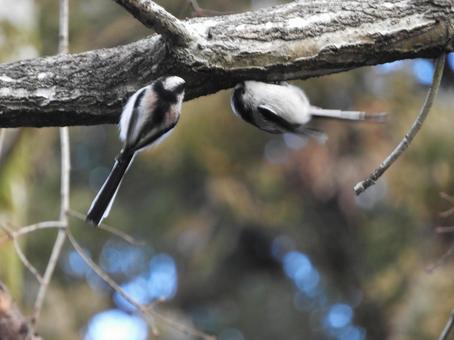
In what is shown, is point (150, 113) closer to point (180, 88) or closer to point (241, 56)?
point (180, 88)

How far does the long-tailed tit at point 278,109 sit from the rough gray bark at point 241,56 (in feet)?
0.15

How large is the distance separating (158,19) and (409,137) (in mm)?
824

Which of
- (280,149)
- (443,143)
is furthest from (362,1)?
(280,149)

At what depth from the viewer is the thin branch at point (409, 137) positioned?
2656 millimetres

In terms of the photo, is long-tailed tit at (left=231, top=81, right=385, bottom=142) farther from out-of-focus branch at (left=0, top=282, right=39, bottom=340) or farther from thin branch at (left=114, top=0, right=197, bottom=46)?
out-of-focus branch at (left=0, top=282, right=39, bottom=340)

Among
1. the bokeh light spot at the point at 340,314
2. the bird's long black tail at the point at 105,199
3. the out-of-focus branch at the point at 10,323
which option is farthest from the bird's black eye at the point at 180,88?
the bokeh light spot at the point at 340,314

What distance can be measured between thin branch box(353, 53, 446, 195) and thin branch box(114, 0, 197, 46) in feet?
2.11

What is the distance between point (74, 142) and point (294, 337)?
11.1 feet

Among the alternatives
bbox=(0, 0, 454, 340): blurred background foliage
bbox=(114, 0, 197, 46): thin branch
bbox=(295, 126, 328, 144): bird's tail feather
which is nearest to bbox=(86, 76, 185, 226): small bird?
bbox=(114, 0, 197, 46): thin branch

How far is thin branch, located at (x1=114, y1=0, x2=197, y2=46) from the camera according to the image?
7.89ft

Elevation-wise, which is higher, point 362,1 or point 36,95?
point 362,1

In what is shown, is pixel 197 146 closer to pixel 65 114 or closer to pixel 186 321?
pixel 186 321

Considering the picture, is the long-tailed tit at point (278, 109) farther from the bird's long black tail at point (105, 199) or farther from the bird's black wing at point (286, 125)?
the bird's long black tail at point (105, 199)

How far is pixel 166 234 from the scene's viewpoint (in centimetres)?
1038
